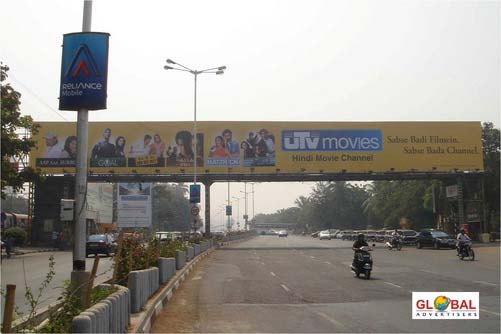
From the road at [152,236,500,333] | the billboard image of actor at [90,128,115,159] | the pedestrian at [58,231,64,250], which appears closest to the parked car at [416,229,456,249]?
the road at [152,236,500,333]

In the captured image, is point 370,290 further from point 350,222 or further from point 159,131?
point 350,222

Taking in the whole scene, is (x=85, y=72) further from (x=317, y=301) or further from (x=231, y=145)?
(x=231, y=145)

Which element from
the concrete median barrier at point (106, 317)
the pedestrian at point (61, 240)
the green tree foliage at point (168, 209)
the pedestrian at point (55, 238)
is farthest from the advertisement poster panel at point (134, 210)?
the green tree foliage at point (168, 209)

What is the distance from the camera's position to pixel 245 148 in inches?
1879

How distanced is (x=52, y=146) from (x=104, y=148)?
14.6ft

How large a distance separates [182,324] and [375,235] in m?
53.9

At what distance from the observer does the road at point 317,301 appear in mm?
10188

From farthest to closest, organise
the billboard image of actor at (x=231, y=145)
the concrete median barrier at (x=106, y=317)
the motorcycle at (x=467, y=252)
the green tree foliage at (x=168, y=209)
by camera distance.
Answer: the green tree foliage at (x=168, y=209) < the billboard image of actor at (x=231, y=145) < the motorcycle at (x=467, y=252) < the concrete median barrier at (x=106, y=317)

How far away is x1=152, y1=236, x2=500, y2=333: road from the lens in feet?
33.4

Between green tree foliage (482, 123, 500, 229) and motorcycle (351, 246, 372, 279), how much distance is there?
43.7m

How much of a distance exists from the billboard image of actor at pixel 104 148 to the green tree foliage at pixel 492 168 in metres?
37.9

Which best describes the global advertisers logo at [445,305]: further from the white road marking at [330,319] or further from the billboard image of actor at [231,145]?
the billboard image of actor at [231,145]

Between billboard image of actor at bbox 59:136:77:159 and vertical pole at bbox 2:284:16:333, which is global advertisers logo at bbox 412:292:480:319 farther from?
billboard image of actor at bbox 59:136:77:159

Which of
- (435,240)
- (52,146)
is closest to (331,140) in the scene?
(435,240)
